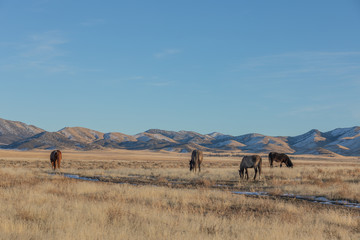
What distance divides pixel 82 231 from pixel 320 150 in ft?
510

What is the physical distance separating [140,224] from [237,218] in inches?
114

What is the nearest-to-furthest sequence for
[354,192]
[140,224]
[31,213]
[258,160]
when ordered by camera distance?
[140,224] < [31,213] < [354,192] < [258,160]

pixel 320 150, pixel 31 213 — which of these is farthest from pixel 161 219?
pixel 320 150

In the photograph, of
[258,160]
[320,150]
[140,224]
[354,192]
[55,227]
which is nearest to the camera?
[55,227]

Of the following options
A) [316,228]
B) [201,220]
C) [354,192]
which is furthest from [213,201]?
[354,192]

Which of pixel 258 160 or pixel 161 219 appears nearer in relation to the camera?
pixel 161 219

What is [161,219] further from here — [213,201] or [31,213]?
[213,201]

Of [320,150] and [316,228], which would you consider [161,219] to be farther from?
[320,150]

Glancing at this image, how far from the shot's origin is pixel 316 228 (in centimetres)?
909

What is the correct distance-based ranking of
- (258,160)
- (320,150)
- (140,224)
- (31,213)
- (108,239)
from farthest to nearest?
(320,150) < (258,160) < (31,213) < (140,224) < (108,239)

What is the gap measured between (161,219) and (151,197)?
16.1ft

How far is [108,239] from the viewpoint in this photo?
23.2 ft

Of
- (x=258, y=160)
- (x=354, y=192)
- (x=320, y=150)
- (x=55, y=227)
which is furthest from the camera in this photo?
(x=320, y=150)

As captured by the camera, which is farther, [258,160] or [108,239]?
[258,160]
